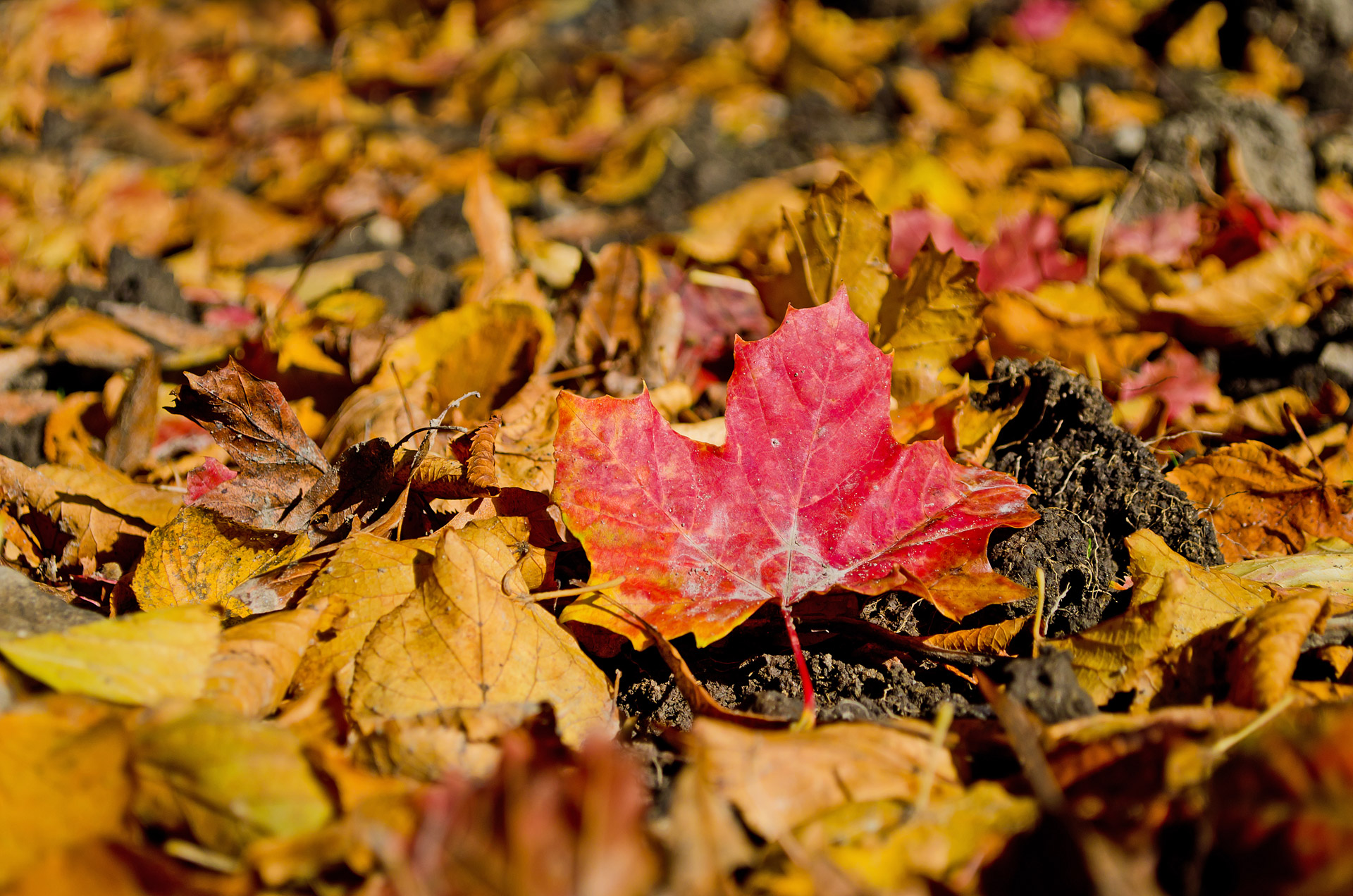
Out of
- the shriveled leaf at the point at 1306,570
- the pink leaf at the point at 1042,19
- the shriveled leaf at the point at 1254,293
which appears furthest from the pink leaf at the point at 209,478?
the pink leaf at the point at 1042,19

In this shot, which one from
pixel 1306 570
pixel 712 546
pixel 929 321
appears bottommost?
pixel 1306 570

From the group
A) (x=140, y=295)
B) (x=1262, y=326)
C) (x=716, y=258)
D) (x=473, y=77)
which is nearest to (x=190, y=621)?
(x=716, y=258)

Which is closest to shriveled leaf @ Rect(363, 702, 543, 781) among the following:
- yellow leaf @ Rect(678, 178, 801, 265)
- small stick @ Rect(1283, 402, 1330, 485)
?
small stick @ Rect(1283, 402, 1330, 485)

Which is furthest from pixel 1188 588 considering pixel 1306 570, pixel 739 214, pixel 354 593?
pixel 739 214

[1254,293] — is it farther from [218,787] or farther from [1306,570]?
[218,787]

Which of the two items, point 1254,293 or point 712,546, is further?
point 1254,293

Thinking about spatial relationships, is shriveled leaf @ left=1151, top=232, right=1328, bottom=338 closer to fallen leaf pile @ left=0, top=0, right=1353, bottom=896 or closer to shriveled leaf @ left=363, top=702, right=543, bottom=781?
fallen leaf pile @ left=0, top=0, right=1353, bottom=896

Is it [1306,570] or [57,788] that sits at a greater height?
[57,788]
